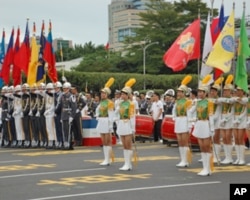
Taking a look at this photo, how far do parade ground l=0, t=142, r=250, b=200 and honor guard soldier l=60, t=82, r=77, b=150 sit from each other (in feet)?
6.18

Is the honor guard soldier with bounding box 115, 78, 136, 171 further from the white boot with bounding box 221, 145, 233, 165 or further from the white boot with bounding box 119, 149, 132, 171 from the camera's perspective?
the white boot with bounding box 221, 145, 233, 165

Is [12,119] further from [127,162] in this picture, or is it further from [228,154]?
[228,154]

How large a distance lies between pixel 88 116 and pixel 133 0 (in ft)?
540

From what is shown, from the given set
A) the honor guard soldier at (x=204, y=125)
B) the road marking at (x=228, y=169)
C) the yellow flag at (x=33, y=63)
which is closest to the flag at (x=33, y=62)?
the yellow flag at (x=33, y=63)

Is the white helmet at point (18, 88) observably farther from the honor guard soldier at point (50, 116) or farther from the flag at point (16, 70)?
the honor guard soldier at point (50, 116)

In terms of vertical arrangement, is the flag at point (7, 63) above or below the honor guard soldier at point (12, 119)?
above

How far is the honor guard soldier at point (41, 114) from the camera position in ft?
65.7

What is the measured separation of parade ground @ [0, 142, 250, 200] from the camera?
10.1 m

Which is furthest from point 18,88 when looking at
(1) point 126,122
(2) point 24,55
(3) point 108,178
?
(3) point 108,178

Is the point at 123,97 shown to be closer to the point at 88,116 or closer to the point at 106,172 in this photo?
the point at 106,172

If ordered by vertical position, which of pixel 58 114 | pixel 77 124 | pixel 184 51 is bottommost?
pixel 77 124

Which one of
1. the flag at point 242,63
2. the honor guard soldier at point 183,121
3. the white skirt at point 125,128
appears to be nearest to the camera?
the white skirt at point 125,128

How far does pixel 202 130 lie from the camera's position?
1295 centimetres

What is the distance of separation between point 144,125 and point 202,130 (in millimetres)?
8931
